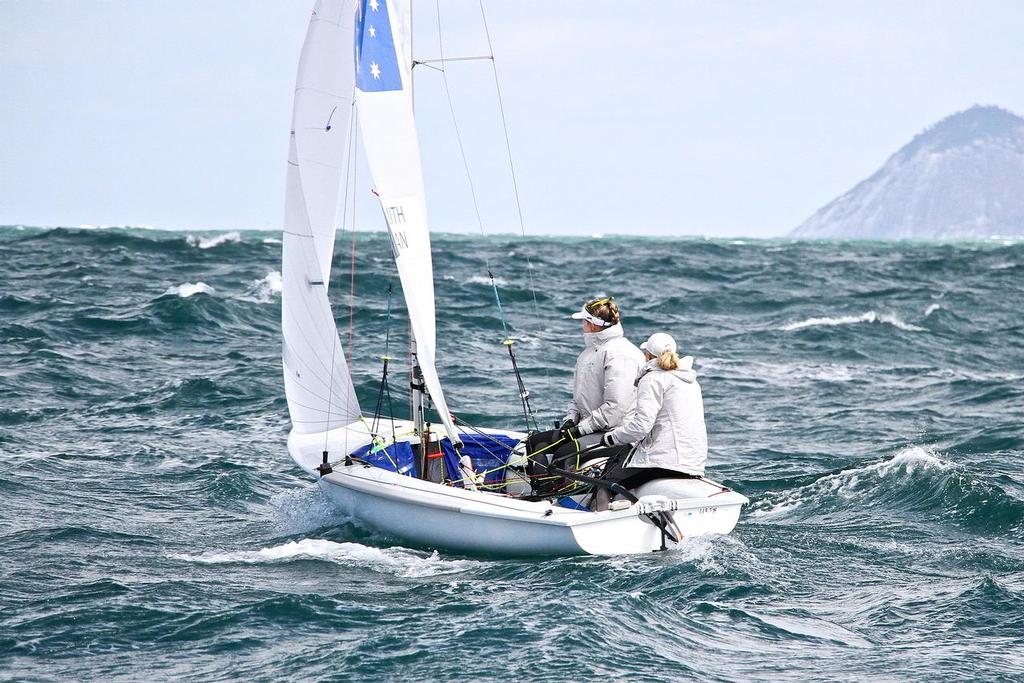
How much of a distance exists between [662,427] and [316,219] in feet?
11.7

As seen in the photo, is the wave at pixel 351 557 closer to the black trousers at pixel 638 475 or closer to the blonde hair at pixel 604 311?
the black trousers at pixel 638 475

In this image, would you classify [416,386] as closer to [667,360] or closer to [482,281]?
[667,360]

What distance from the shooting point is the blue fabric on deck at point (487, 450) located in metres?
10.6

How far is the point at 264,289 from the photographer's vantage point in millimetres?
28969

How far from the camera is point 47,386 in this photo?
677 inches

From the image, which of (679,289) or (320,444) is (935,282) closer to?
(679,289)

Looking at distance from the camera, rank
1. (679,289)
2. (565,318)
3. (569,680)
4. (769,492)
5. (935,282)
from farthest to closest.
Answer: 1. (935,282)
2. (679,289)
3. (565,318)
4. (769,492)
5. (569,680)

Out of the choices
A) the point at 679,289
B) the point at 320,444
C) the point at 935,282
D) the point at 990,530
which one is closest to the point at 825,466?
the point at 990,530

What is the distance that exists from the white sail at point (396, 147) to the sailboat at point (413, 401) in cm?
1

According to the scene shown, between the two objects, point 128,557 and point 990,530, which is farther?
point 990,530

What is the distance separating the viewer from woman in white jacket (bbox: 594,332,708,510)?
9070 mm

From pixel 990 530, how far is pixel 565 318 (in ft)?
57.7

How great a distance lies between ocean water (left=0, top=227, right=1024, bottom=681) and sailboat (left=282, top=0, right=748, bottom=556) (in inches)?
9.2

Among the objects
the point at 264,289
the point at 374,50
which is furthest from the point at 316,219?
the point at 264,289
